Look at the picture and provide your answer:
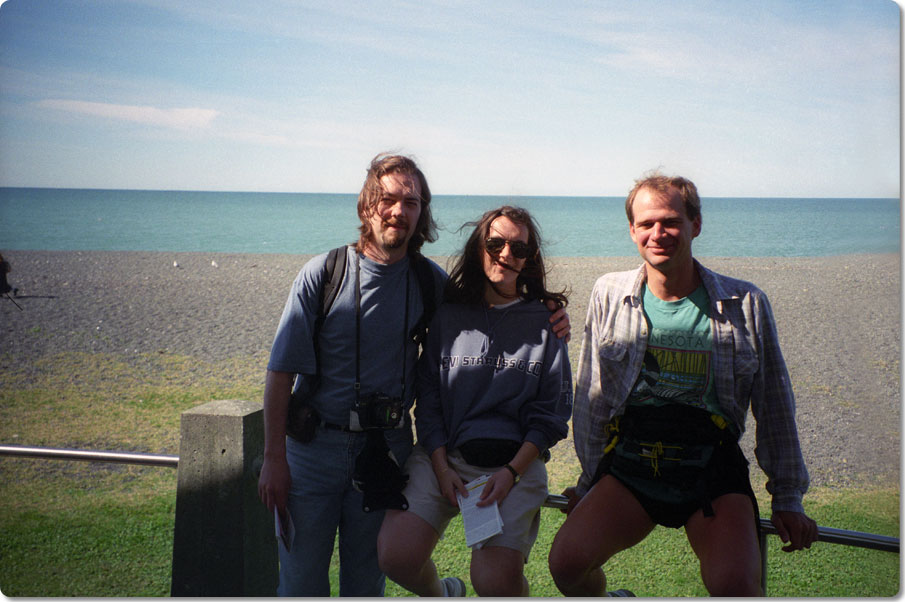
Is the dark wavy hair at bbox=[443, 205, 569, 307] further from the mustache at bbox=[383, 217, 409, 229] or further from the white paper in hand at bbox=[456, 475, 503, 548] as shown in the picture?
the white paper in hand at bbox=[456, 475, 503, 548]

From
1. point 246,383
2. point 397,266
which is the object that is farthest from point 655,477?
point 246,383

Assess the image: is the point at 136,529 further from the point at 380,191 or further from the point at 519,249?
the point at 519,249

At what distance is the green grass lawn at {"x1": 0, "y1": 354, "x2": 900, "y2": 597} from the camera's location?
12.2ft

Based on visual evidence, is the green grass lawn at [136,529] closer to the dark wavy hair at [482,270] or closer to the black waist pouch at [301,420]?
the dark wavy hair at [482,270]

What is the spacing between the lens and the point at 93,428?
27.1 feet

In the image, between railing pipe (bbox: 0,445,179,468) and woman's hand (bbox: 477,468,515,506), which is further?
railing pipe (bbox: 0,445,179,468)

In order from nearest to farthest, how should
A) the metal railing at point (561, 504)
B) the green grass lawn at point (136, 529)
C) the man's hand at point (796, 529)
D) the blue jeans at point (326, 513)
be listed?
the metal railing at point (561, 504) → the man's hand at point (796, 529) → the blue jeans at point (326, 513) → the green grass lawn at point (136, 529)

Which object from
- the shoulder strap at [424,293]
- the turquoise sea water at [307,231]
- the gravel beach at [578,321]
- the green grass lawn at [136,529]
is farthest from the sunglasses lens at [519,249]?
the turquoise sea water at [307,231]

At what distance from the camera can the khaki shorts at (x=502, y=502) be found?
2.17m

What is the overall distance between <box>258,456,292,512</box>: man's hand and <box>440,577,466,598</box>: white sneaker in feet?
2.16

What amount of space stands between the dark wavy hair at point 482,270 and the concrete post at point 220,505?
3.16 ft

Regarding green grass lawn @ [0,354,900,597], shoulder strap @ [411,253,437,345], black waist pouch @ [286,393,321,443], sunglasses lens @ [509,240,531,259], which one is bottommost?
green grass lawn @ [0,354,900,597]

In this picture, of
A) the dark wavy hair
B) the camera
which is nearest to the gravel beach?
the dark wavy hair

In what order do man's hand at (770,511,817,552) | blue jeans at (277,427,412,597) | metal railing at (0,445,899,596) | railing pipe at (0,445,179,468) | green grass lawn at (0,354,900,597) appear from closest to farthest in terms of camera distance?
metal railing at (0,445,899,596) → man's hand at (770,511,817,552) → blue jeans at (277,427,412,597) → railing pipe at (0,445,179,468) → green grass lawn at (0,354,900,597)
